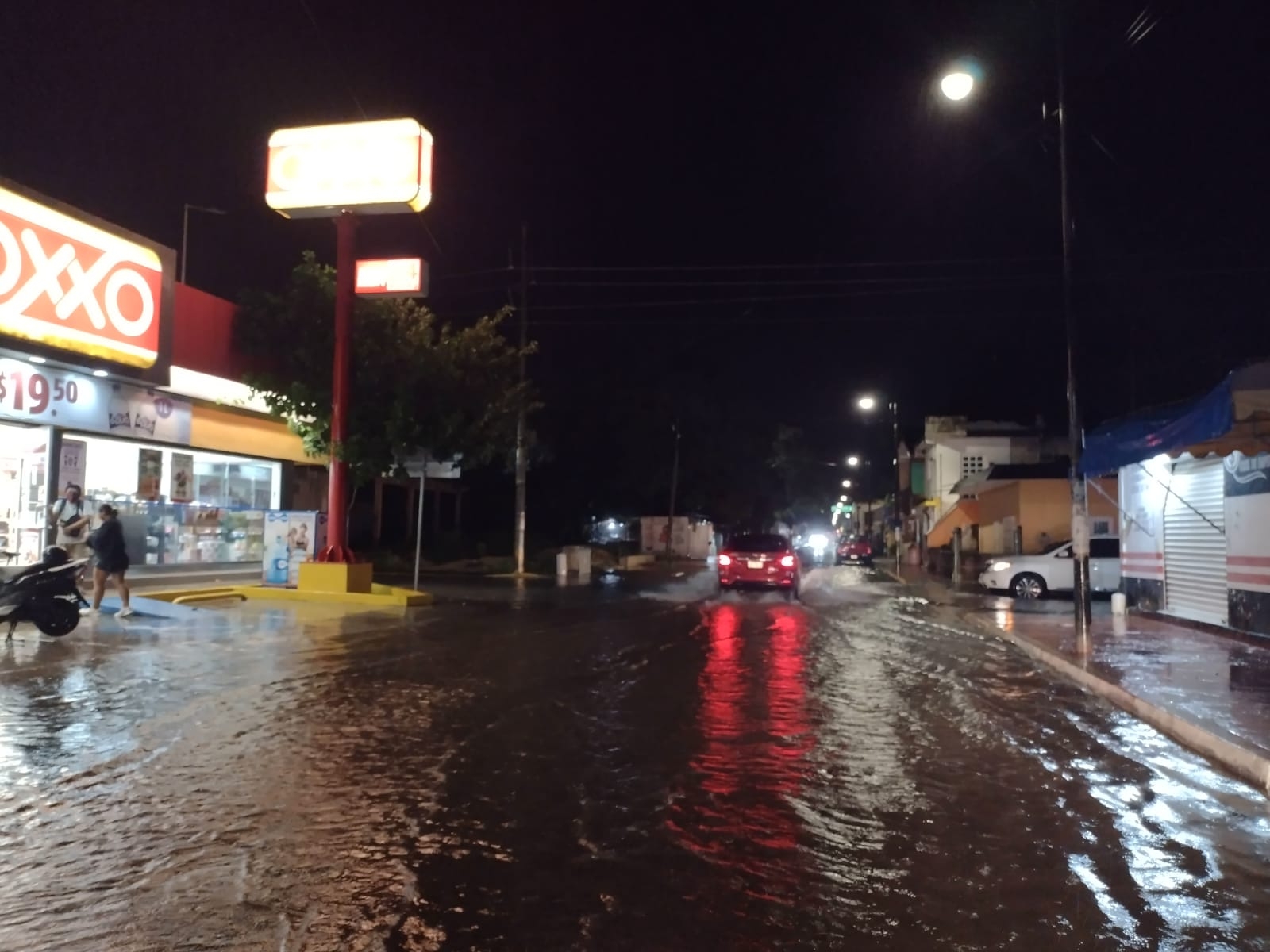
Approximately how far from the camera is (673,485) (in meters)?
48.0

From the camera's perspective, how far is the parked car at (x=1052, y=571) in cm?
2517

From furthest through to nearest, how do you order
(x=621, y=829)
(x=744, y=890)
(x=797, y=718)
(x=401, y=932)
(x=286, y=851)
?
(x=797, y=718) → (x=621, y=829) → (x=286, y=851) → (x=744, y=890) → (x=401, y=932)

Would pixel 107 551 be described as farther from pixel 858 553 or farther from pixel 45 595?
pixel 858 553

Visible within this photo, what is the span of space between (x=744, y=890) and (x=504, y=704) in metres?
5.26

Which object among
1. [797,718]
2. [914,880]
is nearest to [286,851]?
[914,880]

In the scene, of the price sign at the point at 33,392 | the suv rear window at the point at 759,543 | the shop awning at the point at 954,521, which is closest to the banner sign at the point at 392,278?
the price sign at the point at 33,392

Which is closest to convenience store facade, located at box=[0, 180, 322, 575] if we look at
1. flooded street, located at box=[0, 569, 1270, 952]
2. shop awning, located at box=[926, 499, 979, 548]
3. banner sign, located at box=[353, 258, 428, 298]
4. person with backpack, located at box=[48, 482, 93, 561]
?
person with backpack, located at box=[48, 482, 93, 561]

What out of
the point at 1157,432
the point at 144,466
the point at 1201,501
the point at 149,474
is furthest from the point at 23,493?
the point at 1201,501

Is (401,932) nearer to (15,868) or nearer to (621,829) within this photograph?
(621,829)

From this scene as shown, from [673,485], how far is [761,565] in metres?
22.9

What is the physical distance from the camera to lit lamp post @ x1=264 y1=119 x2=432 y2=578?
20344mm

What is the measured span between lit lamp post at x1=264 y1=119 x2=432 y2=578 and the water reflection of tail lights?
1000 cm

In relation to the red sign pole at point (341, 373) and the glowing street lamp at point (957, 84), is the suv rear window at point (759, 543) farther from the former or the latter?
the glowing street lamp at point (957, 84)

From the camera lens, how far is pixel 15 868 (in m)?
5.41
